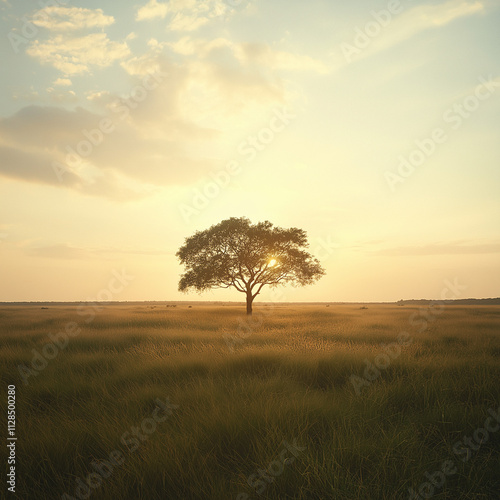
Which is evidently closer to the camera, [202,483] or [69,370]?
[202,483]

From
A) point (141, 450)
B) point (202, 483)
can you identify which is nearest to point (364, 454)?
point (202, 483)

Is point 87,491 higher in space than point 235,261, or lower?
lower

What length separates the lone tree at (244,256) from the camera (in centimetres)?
3108

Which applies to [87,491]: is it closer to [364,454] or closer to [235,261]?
[364,454]

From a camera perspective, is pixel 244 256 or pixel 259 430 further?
pixel 244 256

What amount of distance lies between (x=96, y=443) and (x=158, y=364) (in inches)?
124

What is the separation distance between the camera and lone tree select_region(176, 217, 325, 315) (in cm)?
3108

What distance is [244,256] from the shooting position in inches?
1225

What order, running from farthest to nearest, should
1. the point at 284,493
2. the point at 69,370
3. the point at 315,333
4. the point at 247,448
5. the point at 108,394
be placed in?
the point at 315,333 < the point at 69,370 < the point at 108,394 < the point at 247,448 < the point at 284,493

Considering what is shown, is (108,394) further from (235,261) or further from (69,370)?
(235,261)

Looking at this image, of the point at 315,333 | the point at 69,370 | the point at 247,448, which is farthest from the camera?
the point at 315,333

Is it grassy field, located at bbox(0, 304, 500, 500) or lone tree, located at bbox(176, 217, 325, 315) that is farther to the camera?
lone tree, located at bbox(176, 217, 325, 315)

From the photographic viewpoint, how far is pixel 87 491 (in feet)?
9.55

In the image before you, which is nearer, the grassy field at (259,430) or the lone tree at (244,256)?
the grassy field at (259,430)
